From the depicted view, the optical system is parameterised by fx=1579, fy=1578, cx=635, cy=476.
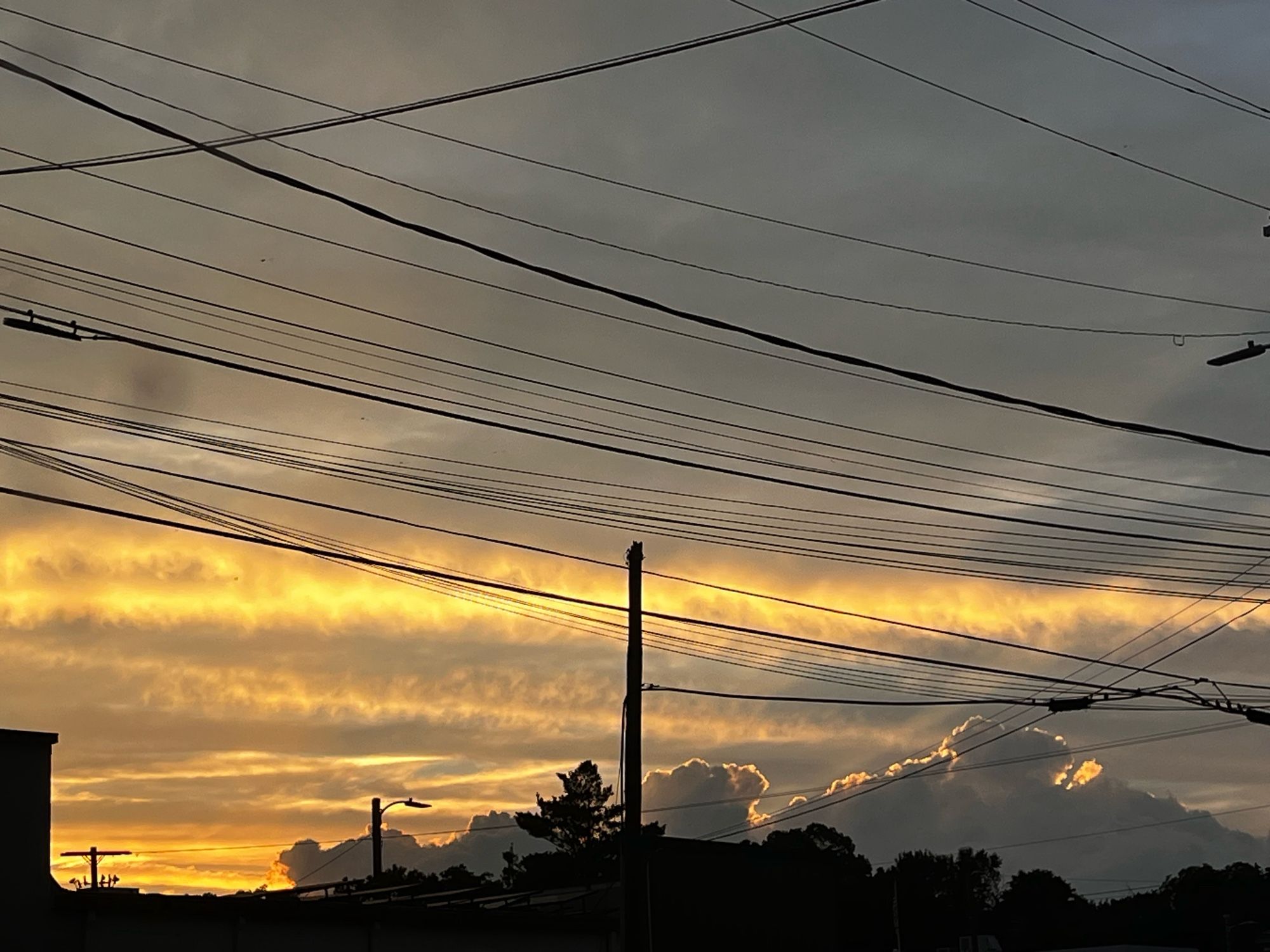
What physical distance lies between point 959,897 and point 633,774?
357 ft

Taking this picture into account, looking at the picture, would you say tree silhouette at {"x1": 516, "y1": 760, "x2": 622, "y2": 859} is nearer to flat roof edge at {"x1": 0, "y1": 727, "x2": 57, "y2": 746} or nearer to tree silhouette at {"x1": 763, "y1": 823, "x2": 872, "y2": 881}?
tree silhouette at {"x1": 763, "y1": 823, "x2": 872, "y2": 881}

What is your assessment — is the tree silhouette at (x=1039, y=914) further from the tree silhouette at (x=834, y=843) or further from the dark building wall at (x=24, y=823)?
the dark building wall at (x=24, y=823)

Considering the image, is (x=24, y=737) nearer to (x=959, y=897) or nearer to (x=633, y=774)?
(x=633, y=774)

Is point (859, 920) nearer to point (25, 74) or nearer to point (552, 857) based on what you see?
point (552, 857)

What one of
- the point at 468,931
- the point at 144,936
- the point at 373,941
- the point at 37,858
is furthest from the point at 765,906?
the point at 37,858

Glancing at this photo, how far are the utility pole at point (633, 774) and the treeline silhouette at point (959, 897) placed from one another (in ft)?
228

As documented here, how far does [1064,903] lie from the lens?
135875 millimetres

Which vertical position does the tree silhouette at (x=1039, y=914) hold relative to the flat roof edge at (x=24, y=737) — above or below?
below

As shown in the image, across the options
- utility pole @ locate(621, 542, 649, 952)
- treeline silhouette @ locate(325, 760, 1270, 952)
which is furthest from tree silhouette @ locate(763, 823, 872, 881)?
utility pole @ locate(621, 542, 649, 952)

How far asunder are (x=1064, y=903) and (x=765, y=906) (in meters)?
108

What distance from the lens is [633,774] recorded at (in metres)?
28.9

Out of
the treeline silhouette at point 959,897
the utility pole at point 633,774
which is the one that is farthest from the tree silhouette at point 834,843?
the utility pole at point 633,774

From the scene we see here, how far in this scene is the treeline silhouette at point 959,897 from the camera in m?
112

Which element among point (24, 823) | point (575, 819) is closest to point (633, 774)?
point (24, 823)
